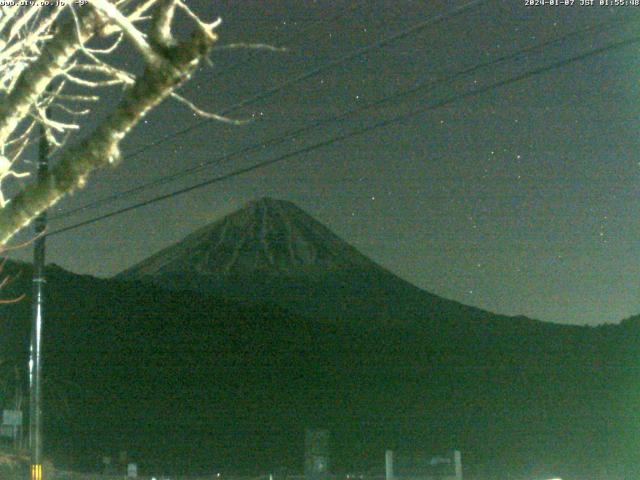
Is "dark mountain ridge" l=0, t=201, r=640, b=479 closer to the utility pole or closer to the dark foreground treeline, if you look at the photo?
the dark foreground treeline

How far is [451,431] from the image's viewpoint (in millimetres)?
82062

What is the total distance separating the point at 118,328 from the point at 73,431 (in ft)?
94.2

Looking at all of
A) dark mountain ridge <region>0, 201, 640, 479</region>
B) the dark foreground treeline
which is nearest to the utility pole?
dark mountain ridge <region>0, 201, 640, 479</region>

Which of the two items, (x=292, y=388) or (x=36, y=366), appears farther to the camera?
(x=292, y=388)

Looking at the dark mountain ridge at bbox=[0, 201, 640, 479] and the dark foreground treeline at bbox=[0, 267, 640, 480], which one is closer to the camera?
the dark foreground treeline at bbox=[0, 267, 640, 480]

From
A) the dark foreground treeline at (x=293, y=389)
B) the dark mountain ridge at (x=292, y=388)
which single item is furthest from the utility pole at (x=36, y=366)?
the dark foreground treeline at (x=293, y=389)

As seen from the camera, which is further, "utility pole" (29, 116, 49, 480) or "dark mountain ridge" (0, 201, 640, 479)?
"dark mountain ridge" (0, 201, 640, 479)

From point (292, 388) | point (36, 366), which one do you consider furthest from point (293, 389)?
point (36, 366)

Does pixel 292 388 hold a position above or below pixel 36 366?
above

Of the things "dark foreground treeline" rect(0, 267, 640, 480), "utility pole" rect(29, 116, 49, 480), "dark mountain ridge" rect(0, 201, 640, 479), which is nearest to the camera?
"utility pole" rect(29, 116, 49, 480)

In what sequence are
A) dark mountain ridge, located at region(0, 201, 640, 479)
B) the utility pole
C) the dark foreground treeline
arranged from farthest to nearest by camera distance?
dark mountain ridge, located at region(0, 201, 640, 479)
the dark foreground treeline
the utility pole

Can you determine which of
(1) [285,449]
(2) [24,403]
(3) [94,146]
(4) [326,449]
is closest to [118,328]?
(1) [285,449]

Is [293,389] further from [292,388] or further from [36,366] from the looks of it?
[36,366]

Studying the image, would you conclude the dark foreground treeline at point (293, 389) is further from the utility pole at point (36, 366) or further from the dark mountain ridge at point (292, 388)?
the utility pole at point (36, 366)
